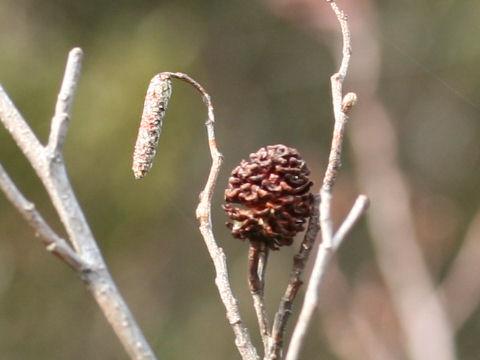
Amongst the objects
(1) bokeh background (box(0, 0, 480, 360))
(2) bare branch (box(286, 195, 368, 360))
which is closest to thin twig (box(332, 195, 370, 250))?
(2) bare branch (box(286, 195, 368, 360))

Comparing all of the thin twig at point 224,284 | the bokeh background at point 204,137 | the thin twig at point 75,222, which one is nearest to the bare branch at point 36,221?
the thin twig at point 75,222

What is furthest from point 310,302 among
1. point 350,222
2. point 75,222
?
point 75,222

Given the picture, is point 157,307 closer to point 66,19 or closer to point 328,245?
point 66,19

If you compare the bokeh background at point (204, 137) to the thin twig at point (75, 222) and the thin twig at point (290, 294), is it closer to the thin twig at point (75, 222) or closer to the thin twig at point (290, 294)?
the thin twig at point (290, 294)

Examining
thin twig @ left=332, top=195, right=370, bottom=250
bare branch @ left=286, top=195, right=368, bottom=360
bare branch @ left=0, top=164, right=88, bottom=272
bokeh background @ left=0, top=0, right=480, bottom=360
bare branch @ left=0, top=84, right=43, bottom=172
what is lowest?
bare branch @ left=286, top=195, right=368, bottom=360

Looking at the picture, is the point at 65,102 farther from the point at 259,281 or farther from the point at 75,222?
the point at 259,281

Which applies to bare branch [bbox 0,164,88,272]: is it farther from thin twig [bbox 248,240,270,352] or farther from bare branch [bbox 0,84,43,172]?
thin twig [bbox 248,240,270,352]

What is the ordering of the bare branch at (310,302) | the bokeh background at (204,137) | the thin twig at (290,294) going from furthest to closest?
the bokeh background at (204,137) < the thin twig at (290,294) < the bare branch at (310,302)
